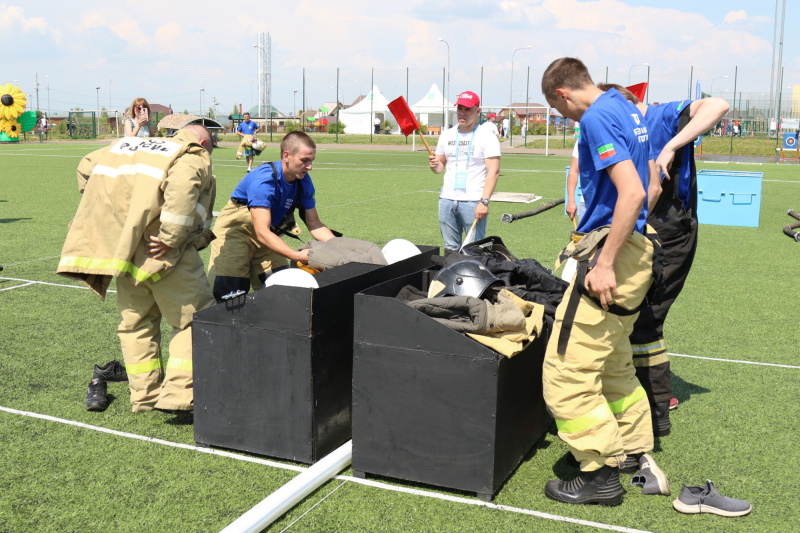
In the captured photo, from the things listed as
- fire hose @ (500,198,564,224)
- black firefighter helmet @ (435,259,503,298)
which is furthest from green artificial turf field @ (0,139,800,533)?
fire hose @ (500,198,564,224)

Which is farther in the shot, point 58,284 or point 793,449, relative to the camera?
point 58,284

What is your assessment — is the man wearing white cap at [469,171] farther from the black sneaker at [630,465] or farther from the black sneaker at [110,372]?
the black sneaker at [630,465]

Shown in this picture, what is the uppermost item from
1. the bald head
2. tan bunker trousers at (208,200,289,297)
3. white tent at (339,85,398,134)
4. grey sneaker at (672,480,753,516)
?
white tent at (339,85,398,134)

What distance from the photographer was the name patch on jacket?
454 cm

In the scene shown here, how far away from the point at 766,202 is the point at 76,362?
628 inches

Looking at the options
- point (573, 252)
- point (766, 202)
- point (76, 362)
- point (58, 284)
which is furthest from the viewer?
point (766, 202)

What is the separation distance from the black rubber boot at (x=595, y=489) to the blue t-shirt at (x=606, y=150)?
3.77 ft

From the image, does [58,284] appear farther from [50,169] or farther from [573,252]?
[50,169]

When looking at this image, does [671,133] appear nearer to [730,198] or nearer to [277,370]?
[277,370]

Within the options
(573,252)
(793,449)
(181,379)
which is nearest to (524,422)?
(573,252)

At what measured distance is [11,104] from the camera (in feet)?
31.7

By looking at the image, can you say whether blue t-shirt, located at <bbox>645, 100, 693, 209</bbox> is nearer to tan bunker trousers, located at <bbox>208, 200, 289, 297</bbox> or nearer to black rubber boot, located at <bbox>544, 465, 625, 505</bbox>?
black rubber boot, located at <bbox>544, 465, 625, 505</bbox>

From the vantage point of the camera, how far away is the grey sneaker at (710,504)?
3.65 metres

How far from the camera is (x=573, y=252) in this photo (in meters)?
3.63
